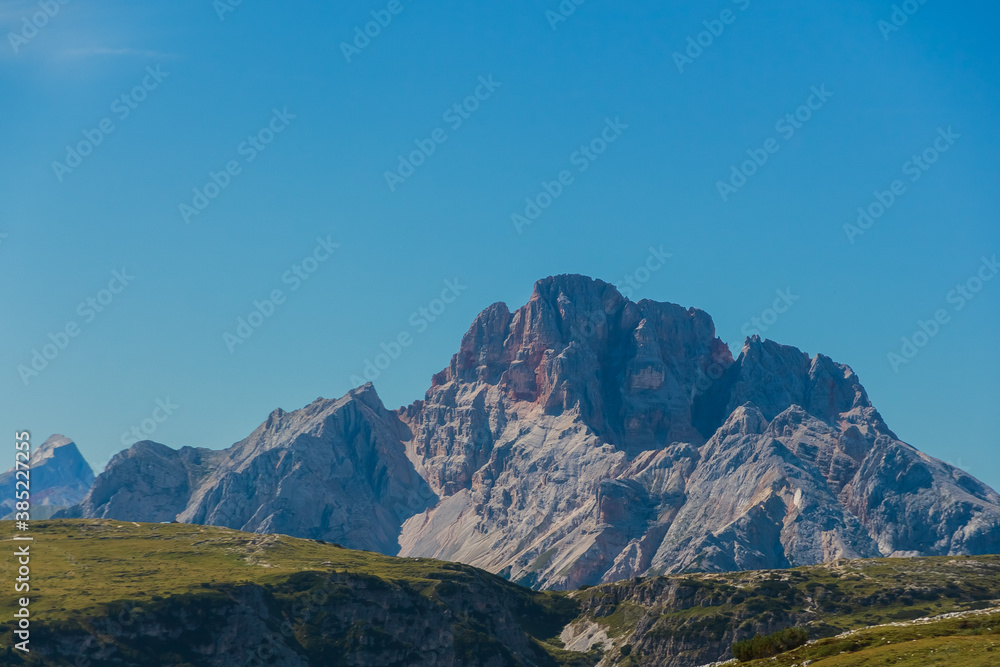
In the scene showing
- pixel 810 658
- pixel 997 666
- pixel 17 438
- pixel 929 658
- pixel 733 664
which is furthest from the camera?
pixel 17 438

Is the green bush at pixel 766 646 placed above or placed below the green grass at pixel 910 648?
above

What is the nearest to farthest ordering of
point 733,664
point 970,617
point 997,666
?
point 997,666 → point 733,664 → point 970,617

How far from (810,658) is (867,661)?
11364 mm

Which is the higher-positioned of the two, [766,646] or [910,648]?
[766,646]

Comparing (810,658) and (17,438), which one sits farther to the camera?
(17,438)

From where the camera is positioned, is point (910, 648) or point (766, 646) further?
point (766, 646)

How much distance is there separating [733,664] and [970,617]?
36.6 meters

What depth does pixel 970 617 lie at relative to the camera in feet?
471

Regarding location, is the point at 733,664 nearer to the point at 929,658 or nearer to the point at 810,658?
the point at 810,658

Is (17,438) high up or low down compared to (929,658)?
up

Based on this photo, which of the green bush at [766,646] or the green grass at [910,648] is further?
the green bush at [766,646]

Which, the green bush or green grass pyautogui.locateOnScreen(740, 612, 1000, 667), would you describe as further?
the green bush

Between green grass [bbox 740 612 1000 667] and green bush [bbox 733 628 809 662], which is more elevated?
green bush [bbox 733 628 809 662]

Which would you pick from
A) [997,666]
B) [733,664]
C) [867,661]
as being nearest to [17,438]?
[733,664]
